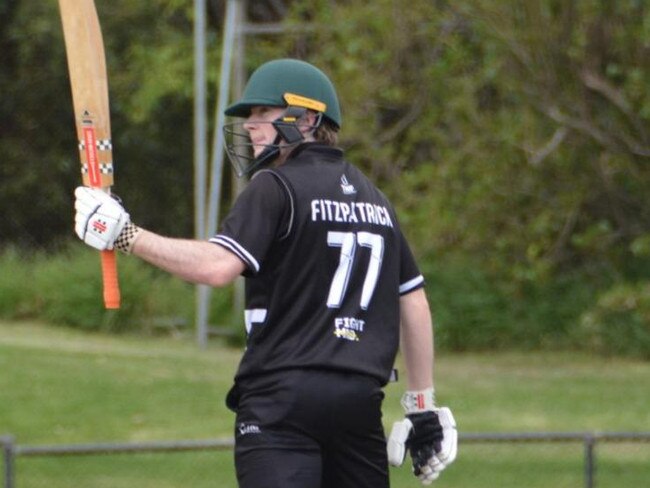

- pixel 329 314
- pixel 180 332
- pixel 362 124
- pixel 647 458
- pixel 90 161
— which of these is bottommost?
pixel 180 332

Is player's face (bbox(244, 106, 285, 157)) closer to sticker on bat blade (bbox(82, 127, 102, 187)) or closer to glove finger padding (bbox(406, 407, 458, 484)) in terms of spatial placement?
sticker on bat blade (bbox(82, 127, 102, 187))

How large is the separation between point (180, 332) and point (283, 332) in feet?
38.0

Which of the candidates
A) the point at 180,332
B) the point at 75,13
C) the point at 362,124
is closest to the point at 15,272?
the point at 180,332

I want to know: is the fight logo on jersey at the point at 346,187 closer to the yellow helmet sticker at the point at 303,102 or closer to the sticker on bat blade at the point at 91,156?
the yellow helmet sticker at the point at 303,102

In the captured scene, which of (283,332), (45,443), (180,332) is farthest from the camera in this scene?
(180,332)

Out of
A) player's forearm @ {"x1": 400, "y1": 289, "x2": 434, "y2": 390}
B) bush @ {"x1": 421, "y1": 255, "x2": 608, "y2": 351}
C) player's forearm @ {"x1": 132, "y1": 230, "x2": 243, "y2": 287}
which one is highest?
player's forearm @ {"x1": 132, "y1": 230, "x2": 243, "y2": 287}

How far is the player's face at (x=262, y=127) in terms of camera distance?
4.82 metres

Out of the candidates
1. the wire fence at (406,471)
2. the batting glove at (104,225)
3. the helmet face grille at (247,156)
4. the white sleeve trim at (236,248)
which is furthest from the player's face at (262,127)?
the wire fence at (406,471)

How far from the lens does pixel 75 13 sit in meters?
4.76

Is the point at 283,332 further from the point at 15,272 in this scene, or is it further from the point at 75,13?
the point at 15,272

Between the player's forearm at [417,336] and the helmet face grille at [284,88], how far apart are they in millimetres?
675

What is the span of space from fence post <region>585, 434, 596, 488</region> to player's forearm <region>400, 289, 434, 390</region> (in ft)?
9.85

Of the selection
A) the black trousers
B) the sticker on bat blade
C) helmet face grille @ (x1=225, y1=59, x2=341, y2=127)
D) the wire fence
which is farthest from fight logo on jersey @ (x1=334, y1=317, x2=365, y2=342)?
the wire fence

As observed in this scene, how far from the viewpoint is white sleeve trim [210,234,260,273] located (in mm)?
4547
